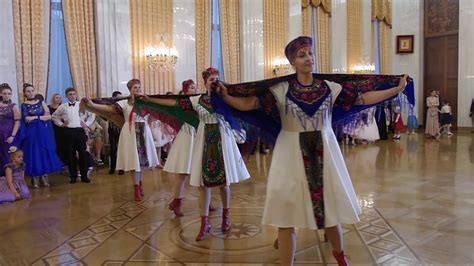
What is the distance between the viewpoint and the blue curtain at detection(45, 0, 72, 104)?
26.6 feet

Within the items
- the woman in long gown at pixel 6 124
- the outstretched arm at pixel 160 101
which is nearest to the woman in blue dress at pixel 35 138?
the woman in long gown at pixel 6 124

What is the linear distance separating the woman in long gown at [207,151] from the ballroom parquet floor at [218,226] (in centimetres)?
46

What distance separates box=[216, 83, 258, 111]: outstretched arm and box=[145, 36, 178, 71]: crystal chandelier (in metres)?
6.82

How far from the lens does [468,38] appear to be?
14.4 meters

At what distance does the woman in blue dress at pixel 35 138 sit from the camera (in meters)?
6.35

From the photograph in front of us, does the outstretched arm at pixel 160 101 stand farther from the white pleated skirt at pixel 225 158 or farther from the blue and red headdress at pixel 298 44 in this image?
the blue and red headdress at pixel 298 44

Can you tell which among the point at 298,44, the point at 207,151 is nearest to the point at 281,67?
the point at 207,151

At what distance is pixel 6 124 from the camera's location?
603 cm

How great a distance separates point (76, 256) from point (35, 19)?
5683 millimetres

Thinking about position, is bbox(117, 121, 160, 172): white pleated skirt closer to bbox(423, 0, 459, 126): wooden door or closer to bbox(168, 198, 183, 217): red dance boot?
bbox(168, 198, 183, 217): red dance boot

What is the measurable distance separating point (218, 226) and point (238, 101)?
1.91 meters

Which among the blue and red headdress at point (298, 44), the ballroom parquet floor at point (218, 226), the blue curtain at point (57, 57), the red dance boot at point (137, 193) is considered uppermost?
the blue curtain at point (57, 57)

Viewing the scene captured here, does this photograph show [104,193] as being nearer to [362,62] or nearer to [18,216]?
[18,216]

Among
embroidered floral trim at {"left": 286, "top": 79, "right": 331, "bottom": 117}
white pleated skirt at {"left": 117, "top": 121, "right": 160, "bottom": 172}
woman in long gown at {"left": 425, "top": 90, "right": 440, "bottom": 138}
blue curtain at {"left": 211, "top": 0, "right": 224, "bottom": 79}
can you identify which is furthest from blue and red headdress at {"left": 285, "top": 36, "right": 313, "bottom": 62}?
woman in long gown at {"left": 425, "top": 90, "right": 440, "bottom": 138}
